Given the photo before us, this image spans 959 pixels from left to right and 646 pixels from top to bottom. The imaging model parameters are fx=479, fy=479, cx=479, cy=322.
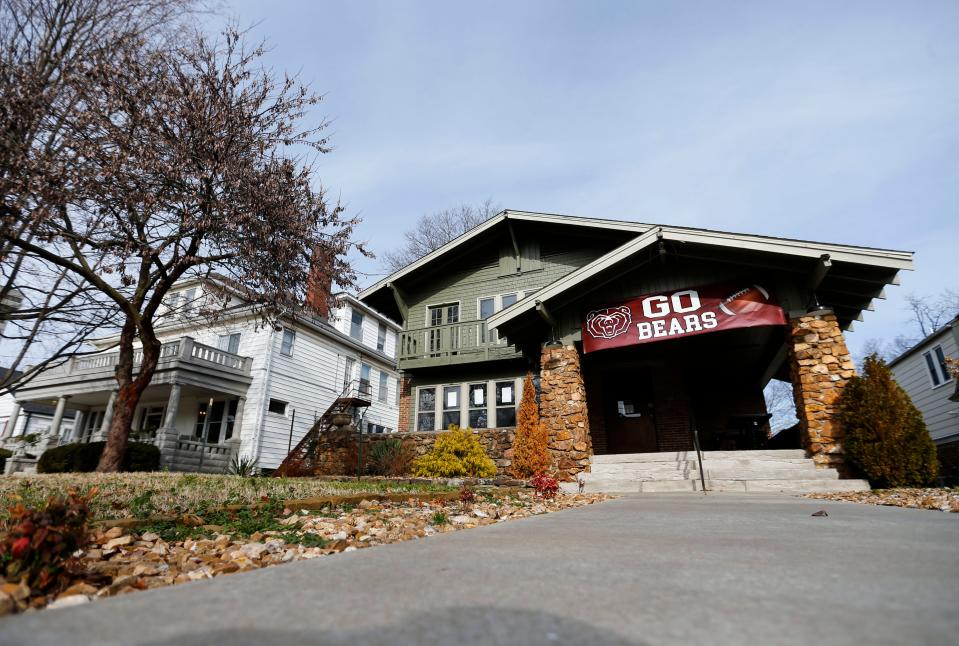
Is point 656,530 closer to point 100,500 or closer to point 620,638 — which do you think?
point 620,638

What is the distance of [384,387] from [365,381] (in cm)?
195

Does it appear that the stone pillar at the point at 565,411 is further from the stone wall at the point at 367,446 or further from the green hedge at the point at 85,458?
the green hedge at the point at 85,458

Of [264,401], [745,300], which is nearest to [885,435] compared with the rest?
[745,300]

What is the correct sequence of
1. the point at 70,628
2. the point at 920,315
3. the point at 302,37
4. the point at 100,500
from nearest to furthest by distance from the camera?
1. the point at 70,628
2. the point at 100,500
3. the point at 302,37
4. the point at 920,315

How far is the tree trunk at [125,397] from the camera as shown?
10.5m

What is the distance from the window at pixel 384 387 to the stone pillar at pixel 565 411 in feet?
54.5

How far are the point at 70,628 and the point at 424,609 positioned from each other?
73 cm

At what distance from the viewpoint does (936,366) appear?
55.0ft

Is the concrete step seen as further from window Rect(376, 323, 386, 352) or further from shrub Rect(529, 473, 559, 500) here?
window Rect(376, 323, 386, 352)

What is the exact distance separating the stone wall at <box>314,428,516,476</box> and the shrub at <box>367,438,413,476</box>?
24 cm

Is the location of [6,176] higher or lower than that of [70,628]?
higher

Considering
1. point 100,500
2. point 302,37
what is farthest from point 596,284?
point 100,500

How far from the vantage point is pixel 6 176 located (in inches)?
297

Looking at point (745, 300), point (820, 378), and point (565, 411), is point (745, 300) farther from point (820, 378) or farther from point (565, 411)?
point (565, 411)
